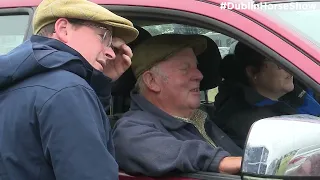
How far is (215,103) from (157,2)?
1165mm

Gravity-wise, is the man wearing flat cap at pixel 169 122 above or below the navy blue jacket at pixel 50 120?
below

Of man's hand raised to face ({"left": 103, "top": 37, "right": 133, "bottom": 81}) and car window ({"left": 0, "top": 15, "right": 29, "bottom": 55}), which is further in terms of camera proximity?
car window ({"left": 0, "top": 15, "right": 29, "bottom": 55})

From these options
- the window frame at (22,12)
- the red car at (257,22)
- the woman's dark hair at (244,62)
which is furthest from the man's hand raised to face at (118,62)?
the woman's dark hair at (244,62)

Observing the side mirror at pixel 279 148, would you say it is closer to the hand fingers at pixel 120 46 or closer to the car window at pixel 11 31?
the hand fingers at pixel 120 46

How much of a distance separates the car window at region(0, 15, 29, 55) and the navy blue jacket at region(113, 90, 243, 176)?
61cm

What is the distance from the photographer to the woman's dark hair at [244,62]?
3.06 meters

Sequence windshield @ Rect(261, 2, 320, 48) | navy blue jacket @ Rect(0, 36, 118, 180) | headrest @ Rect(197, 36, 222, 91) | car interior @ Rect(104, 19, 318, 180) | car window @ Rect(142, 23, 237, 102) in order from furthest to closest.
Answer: headrest @ Rect(197, 36, 222, 91), car interior @ Rect(104, 19, 318, 180), car window @ Rect(142, 23, 237, 102), windshield @ Rect(261, 2, 320, 48), navy blue jacket @ Rect(0, 36, 118, 180)

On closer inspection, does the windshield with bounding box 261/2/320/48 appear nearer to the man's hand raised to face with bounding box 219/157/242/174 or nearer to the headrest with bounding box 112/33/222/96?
the man's hand raised to face with bounding box 219/157/242/174

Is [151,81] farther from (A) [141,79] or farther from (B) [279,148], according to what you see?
(B) [279,148]

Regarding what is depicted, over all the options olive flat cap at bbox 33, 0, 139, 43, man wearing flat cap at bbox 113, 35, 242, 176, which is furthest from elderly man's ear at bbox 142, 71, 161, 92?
olive flat cap at bbox 33, 0, 139, 43

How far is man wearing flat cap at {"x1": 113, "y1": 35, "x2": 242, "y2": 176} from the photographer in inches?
86.6

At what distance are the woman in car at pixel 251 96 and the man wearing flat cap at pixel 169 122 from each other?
0.18 metres

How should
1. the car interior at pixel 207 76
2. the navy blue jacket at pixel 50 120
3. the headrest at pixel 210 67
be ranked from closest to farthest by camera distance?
the navy blue jacket at pixel 50 120
the car interior at pixel 207 76
the headrest at pixel 210 67

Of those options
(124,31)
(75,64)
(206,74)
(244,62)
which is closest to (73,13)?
(75,64)
